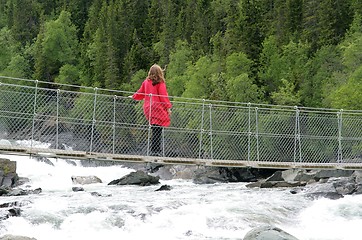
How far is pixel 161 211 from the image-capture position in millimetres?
16359

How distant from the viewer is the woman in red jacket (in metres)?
14.0

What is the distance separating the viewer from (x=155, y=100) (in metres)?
14.2

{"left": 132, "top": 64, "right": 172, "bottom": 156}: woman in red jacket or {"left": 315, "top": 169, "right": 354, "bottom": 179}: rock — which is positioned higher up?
{"left": 132, "top": 64, "right": 172, "bottom": 156}: woman in red jacket

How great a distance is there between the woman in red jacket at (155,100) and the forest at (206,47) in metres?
24.2

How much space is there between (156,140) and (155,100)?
0.87 meters

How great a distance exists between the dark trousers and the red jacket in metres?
0.18

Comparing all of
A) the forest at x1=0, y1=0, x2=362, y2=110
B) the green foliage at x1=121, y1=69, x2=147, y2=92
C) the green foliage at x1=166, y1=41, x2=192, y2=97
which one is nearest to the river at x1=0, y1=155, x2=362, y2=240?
the forest at x1=0, y1=0, x2=362, y2=110

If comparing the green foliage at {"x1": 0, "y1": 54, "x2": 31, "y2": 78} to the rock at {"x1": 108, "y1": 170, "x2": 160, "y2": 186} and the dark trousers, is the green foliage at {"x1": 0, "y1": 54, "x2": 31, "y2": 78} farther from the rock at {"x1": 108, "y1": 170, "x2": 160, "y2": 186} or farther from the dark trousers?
the dark trousers

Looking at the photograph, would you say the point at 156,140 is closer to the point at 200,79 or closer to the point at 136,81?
the point at 200,79

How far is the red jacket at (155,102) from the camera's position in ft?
46.3

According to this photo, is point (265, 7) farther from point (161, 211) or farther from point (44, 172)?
point (161, 211)

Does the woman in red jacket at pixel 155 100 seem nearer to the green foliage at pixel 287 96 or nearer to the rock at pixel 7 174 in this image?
the rock at pixel 7 174

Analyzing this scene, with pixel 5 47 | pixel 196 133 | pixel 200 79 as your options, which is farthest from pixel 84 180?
pixel 5 47

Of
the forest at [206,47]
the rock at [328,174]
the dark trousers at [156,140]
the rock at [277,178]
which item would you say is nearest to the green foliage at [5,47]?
the forest at [206,47]
